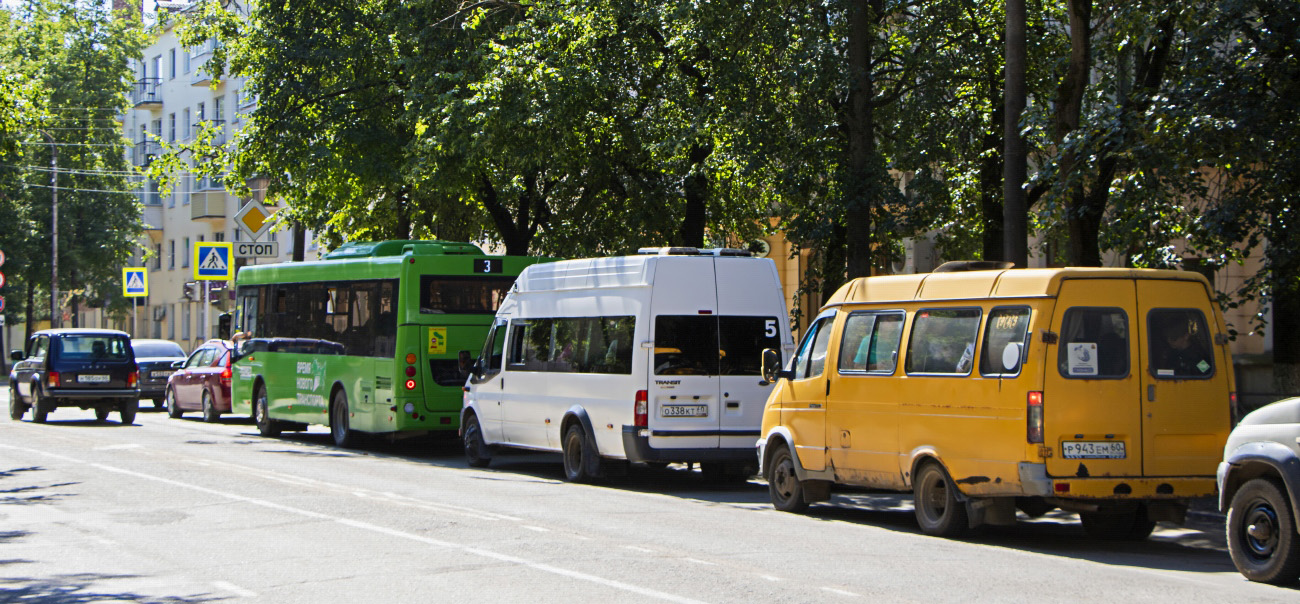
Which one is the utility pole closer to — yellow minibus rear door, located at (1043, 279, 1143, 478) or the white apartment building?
the white apartment building

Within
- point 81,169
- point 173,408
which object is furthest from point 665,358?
point 81,169

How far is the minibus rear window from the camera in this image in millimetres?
16156

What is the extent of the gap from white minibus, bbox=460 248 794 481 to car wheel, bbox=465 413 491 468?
5.99ft

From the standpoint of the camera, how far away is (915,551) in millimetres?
11180

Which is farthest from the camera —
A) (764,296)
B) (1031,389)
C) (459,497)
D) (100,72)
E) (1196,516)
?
(100,72)

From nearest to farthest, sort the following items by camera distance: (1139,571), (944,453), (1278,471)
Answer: (1278,471) → (1139,571) → (944,453)

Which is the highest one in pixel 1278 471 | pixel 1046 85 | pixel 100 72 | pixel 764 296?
pixel 100 72

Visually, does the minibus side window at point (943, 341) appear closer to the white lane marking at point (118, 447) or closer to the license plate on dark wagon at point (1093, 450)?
the license plate on dark wagon at point (1093, 450)

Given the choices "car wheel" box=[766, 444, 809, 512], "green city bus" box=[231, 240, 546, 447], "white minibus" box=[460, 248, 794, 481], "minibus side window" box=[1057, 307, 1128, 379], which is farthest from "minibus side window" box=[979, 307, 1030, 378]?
"green city bus" box=[231, 240, 546, 447]

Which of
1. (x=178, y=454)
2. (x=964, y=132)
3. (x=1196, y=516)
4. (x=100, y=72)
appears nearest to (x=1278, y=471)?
(x=1196, y=516)

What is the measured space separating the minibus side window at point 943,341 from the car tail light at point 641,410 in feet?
13.6

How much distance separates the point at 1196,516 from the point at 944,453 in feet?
11.2

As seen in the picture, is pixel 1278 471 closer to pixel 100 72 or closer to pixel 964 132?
pixel 964 132

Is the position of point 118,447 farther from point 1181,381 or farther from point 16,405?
point 1181,381
